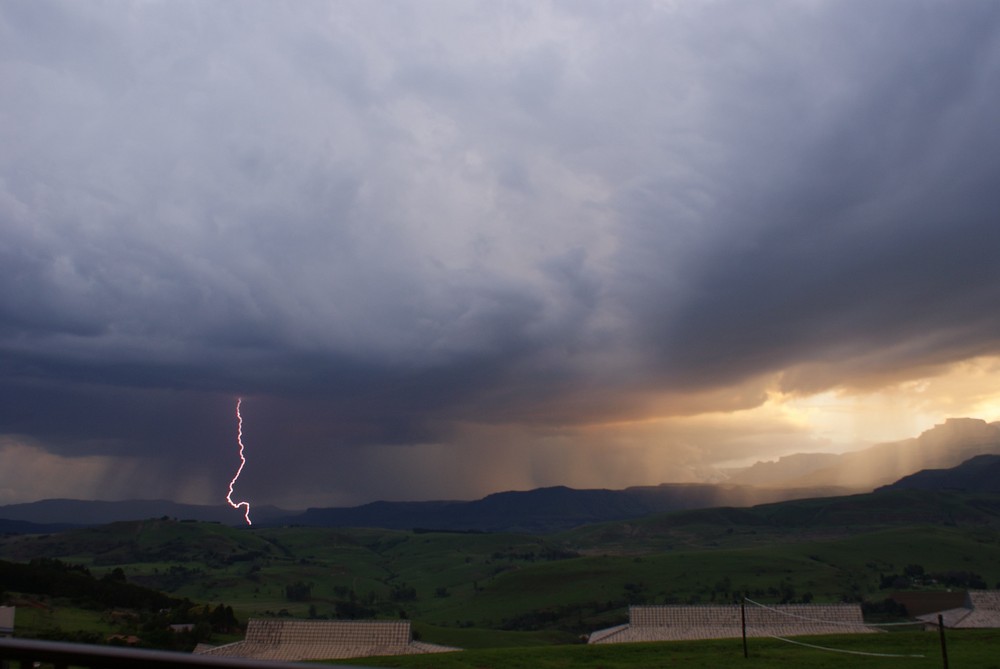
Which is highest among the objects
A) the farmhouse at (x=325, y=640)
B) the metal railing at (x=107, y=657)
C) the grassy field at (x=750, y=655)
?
the metal railing at (x=107, y=657)

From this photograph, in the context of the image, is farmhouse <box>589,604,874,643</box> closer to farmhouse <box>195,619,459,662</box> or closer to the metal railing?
farmhouse <box>195,619,459,662</box>

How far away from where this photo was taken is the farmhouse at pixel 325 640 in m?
55.5

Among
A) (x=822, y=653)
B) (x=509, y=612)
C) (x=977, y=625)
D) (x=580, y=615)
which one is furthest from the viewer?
(x=509, y=612)

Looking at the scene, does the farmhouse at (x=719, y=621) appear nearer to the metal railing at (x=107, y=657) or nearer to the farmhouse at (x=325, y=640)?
the farmhouse at (x=325, y=640)

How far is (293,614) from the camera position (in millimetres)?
148875

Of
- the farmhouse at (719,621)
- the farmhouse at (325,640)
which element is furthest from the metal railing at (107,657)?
the farmhouse at (719,621)

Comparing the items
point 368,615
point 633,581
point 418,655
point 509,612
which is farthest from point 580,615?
point 418,655

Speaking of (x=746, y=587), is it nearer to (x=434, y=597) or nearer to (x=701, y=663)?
(x=434, y=597)

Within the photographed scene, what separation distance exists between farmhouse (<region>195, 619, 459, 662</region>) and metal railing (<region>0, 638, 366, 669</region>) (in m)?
53.7

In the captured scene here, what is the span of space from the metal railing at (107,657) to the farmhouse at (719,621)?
191 ft

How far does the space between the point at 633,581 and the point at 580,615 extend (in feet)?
107

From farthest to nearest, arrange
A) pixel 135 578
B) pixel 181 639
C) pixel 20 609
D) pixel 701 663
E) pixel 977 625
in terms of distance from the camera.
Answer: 1. pixel 135 578
2. pixel 20 609
3. pixel 181 639
4. pixel 977 625
5. pixel 701 663

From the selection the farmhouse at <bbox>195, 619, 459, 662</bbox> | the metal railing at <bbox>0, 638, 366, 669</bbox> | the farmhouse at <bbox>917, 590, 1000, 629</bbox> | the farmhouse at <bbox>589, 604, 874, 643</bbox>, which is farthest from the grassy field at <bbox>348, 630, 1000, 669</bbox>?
the metal railing at <bbox>0, 638, 366, 669</bbox>

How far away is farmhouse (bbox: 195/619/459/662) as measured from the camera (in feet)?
182
